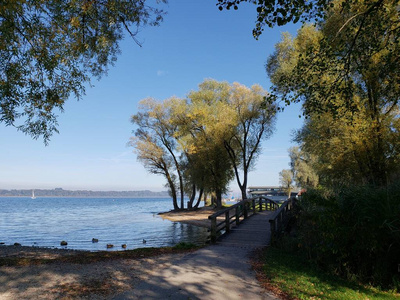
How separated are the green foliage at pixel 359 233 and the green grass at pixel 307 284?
66 centimetres

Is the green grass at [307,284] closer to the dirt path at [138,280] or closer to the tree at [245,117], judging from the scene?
the dirt path at [138,280]

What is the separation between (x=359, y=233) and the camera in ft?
23.9

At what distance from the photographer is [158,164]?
39031 millimetres

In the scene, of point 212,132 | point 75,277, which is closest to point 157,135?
point 212,132

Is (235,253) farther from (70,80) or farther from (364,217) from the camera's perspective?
(70,80)

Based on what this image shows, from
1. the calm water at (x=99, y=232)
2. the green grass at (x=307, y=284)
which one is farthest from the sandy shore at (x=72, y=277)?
the calm water at (x=99, y=232)

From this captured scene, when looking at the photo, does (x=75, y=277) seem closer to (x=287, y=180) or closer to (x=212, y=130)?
(x=212, y=130)

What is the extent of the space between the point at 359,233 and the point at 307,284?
83.2 inches

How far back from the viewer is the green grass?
5.86 metres

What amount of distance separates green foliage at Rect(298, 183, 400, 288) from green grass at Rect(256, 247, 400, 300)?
660mm

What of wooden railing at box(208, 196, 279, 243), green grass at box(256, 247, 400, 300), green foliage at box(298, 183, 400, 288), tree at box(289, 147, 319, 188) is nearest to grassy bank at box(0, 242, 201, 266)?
wooden railing at box(208, 196, 279, 243)

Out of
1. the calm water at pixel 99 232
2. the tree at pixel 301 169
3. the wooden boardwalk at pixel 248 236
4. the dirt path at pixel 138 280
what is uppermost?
the tree at pixel 301 169

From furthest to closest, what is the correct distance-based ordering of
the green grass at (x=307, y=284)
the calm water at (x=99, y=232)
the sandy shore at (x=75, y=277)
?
the calm water at (x=99, y=232) < the green grass at (x=307, y=284) < the sandy shore at (x=75, y=277)

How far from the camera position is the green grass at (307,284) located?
19.2 feet
